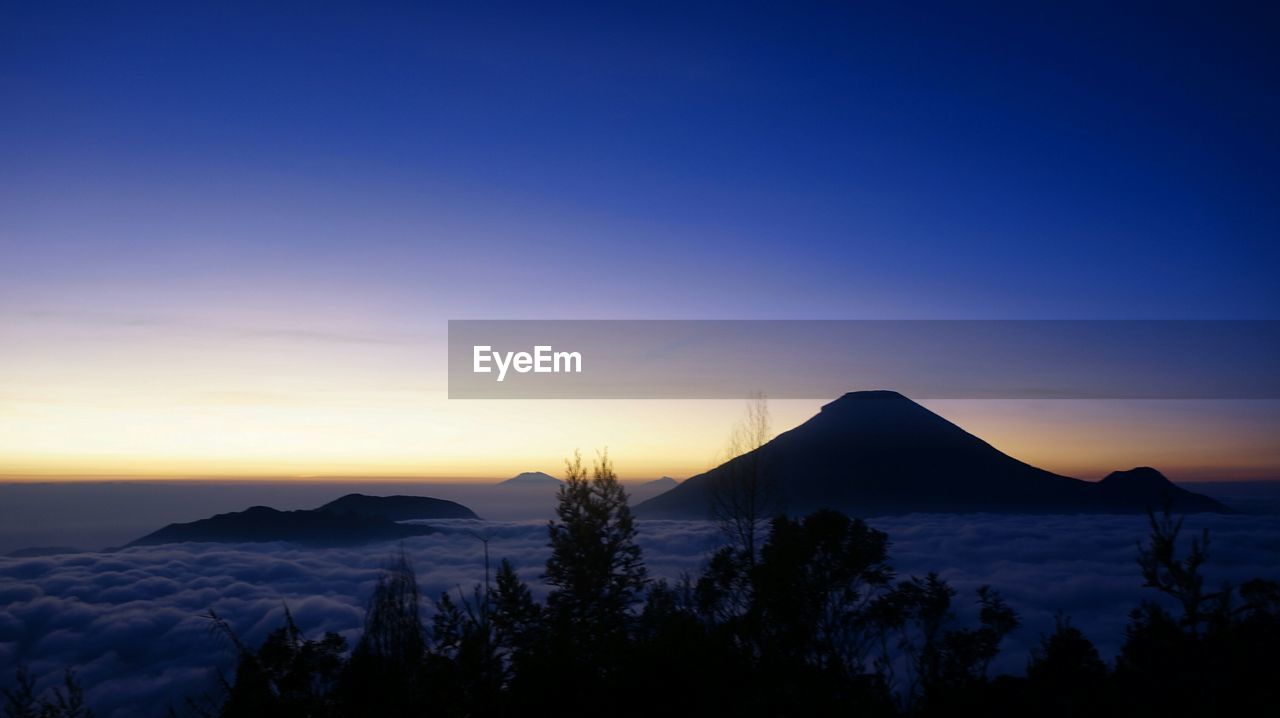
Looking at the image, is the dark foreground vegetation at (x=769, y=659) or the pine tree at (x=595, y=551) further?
the pine tree at (x=595, y=551)

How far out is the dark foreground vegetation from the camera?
1023 cm

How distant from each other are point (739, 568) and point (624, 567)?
8.04 metres

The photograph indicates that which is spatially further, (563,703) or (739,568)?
(739,568)

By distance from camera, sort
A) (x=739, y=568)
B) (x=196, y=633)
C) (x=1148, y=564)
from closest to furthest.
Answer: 1. (x=1148, y=564)
2. (x=739, y=568)
3. (x=196, y=633)

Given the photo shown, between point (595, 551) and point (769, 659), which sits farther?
point (595, 551)

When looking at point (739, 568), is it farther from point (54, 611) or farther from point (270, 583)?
point (54, 611)

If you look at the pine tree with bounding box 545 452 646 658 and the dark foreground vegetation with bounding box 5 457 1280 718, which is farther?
the pine tree with bounding box 545 452 646 658

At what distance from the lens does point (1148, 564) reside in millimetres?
16266

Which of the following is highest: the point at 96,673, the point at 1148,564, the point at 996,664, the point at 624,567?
the point at 1148,564

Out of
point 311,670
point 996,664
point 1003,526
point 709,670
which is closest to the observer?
point 709,670

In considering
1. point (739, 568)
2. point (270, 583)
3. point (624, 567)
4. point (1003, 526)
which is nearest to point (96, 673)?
point (270, 583)

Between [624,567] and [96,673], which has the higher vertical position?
[624,567]

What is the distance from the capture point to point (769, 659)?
41.7 feet

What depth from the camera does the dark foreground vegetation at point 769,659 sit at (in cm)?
1023
